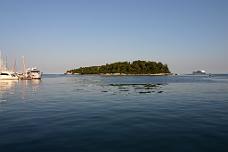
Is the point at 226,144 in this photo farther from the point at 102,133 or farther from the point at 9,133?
the point at 9,133

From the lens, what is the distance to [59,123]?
2084 cm

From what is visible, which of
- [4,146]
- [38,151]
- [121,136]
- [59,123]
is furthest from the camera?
[59,123]

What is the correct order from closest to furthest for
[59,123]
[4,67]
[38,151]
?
[38,151] < [59,123] < [4,67]

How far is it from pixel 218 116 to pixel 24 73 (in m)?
148

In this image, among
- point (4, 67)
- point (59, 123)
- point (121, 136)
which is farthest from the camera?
point (4, 67)

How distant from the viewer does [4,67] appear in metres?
149

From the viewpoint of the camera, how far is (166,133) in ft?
56.6

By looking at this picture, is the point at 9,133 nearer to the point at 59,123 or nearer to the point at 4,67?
the point at 59,123

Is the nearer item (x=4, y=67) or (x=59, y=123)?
(x=59, y=123)

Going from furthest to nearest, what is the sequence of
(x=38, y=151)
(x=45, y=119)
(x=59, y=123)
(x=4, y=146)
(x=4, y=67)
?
(x=4, y=67), (x=45, y=119), (x=59, y=123), (x=4, y=146), (x=38, y=151)

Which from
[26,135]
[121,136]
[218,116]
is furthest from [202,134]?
[26,135]

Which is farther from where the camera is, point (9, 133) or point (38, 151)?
point (9, 133)

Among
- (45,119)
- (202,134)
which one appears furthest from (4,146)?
(202,134)

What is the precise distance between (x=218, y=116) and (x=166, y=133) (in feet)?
29.8
